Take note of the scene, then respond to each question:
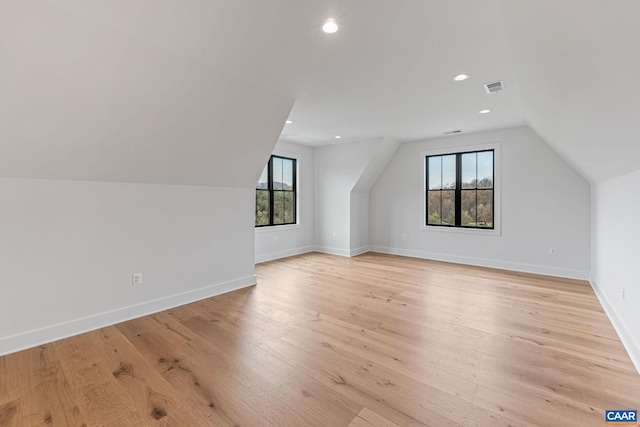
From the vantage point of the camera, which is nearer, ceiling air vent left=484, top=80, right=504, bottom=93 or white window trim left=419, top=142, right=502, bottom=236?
ceiling air vent left=484, top=80, right=504, bottom=93

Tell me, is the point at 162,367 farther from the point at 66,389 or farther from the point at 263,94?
the point at 263,94

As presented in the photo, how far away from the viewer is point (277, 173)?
589 cm

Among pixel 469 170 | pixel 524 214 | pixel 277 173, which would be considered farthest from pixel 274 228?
pixel 524 214

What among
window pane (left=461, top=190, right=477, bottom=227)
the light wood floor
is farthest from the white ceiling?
window pane (left=461, top=190, right=477, bottom=227)

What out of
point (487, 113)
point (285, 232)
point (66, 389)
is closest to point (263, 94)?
point (66, 389)

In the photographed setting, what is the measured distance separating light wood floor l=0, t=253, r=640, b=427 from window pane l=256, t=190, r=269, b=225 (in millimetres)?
2347

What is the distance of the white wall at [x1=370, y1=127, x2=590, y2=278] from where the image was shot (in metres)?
4.34

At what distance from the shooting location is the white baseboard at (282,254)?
5.50m

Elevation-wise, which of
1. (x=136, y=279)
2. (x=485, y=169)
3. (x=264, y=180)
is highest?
(x=485, y=169)

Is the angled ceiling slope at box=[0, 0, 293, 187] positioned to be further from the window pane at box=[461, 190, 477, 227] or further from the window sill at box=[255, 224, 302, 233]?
the window pane at box=[461, 190, 477, 227]

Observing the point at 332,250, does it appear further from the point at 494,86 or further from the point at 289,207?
the point at 494,86

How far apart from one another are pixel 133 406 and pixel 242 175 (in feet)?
8.51

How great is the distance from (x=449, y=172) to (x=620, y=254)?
3.17m

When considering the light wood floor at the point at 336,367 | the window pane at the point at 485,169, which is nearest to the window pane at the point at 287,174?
the light wood floor at the point at 336,367
